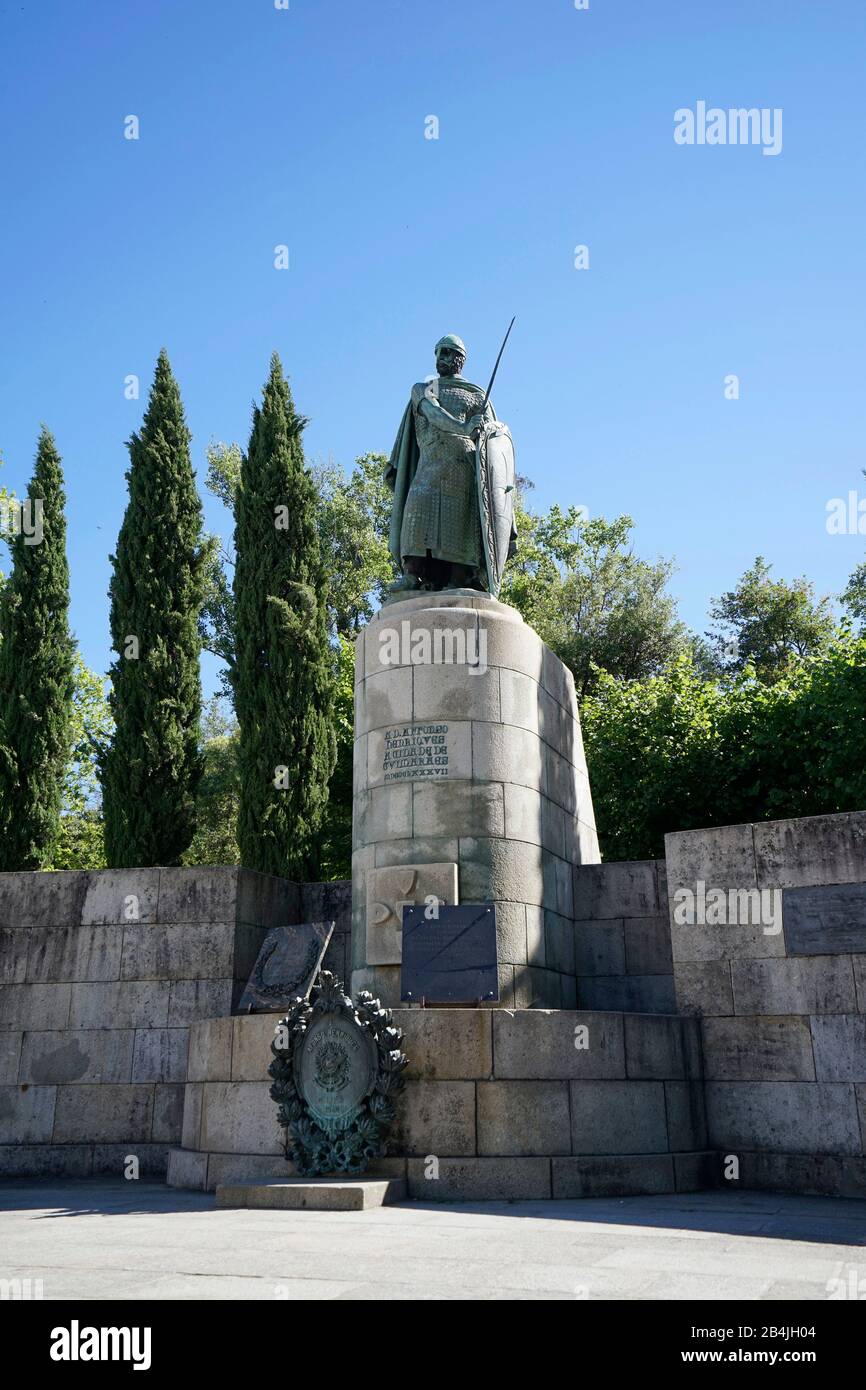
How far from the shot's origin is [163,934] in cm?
1500

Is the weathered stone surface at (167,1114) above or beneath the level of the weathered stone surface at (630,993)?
beneath

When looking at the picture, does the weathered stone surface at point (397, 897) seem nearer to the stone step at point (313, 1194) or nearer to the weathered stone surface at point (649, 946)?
the weathered stone surface at point (649, 946)

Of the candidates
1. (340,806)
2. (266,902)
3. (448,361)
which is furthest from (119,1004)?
(340,806)

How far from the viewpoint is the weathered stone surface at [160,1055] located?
1441cm

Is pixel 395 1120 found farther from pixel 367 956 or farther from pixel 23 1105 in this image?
pixel 23 1105

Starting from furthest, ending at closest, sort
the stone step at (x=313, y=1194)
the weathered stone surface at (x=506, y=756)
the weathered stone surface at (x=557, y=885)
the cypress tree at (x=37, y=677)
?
the cypress tree at (x=37, y=677)
the weathered stone surface at (x=557, y=885)
the weathered stone surface at (x=506, y=756)
the stone step at (x=313, y=1194)

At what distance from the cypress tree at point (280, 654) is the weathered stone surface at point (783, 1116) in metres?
11.2

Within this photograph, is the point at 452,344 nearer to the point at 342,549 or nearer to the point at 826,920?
the point at 826,920

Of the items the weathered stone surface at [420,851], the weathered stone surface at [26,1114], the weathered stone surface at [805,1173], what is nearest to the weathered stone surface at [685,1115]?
the weathered stone surface at [805,1173]

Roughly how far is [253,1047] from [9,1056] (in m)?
5.18

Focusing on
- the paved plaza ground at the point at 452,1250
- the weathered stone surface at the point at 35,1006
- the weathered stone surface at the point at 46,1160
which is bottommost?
the weathered stone surface at the point at 46,1160

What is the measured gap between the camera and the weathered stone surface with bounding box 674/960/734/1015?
478 inches

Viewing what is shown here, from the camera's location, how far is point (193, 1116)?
1178 centimetres
